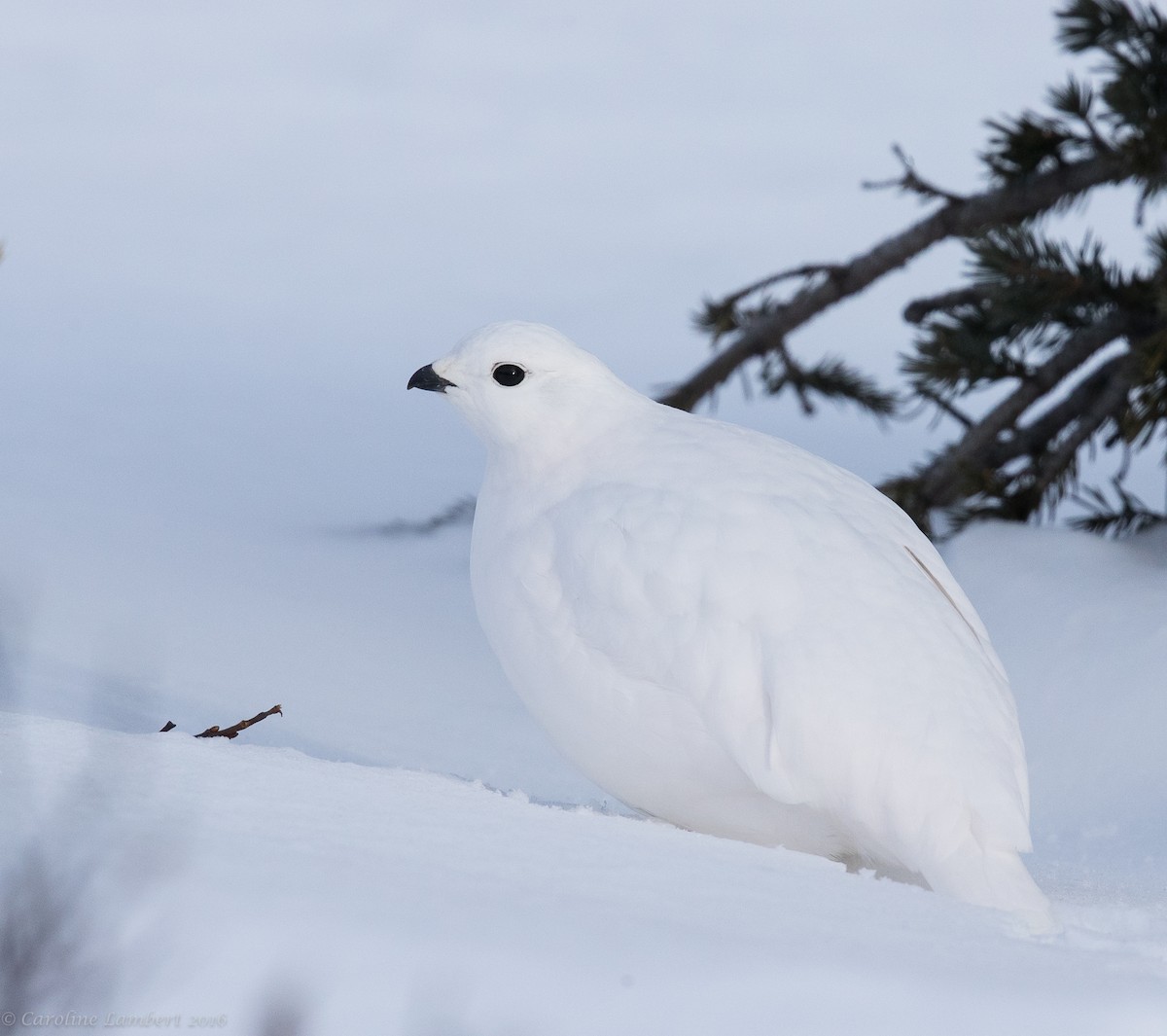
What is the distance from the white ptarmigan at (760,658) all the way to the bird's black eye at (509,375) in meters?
0.21

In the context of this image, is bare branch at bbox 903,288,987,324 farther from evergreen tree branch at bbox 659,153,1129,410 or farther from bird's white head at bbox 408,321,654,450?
bird's white head at bbox 408,321,654,450

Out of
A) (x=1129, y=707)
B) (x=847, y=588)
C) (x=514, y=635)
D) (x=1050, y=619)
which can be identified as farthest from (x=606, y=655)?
(x=1050, y=619)

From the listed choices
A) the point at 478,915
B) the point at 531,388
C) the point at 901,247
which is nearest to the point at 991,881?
the point at 478,915

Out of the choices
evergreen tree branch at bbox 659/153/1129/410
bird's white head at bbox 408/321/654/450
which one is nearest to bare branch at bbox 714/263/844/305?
evergreen tree branch at bbox 659/153/1129/410

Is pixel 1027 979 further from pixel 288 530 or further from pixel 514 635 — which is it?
pixel 288 530

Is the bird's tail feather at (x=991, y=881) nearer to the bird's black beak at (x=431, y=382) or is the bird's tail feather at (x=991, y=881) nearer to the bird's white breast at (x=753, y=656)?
the bird's white breast at (x=753, y=656)

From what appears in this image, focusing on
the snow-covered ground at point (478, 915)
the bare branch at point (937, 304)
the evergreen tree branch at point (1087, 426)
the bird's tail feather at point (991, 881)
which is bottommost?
the bird's tail feather at point (991, 881)

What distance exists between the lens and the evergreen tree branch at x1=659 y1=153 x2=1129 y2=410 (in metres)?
5.16

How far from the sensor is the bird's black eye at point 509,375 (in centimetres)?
296

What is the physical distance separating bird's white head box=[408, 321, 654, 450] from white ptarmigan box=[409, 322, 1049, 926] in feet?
0.30

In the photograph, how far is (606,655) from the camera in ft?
8.29

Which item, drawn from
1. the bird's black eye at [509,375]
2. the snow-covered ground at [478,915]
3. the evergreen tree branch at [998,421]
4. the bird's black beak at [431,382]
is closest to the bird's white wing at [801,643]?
the snow-covered ground at [478,915]

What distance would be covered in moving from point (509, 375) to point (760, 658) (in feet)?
2.89

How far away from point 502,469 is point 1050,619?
2598 millimetres
